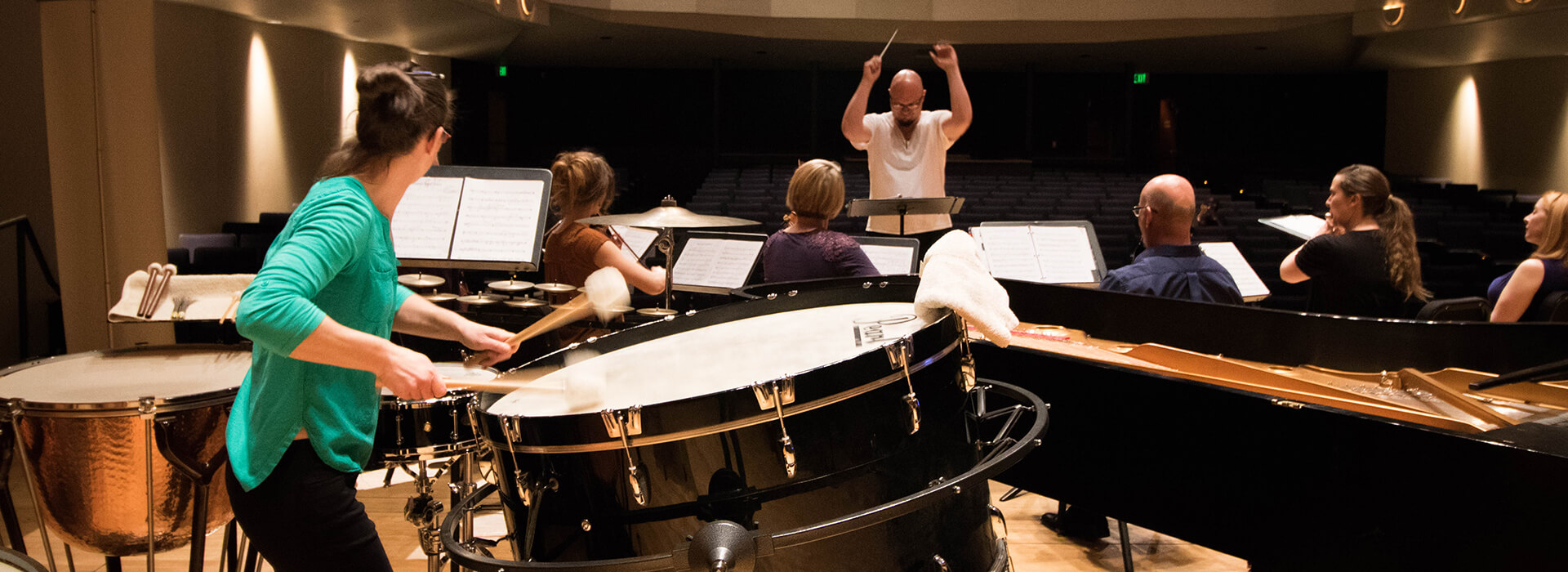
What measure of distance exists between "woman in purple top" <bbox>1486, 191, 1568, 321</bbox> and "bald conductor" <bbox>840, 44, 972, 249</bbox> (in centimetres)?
226

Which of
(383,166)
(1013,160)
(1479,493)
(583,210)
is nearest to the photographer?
(383,166)

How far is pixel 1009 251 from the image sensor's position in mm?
3869

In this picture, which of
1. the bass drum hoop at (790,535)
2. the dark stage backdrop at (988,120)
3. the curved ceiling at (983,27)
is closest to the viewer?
the bass drum hoop at (790,535)

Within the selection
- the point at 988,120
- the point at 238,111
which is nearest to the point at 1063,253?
the point at 238,111

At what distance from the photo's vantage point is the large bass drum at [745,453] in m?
1.34

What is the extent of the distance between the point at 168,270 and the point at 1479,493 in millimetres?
2864

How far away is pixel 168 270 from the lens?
94.0 inches

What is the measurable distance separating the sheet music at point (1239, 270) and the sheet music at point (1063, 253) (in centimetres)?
51

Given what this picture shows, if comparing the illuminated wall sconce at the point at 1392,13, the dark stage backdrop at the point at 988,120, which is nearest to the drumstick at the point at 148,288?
the illuminated wall sconce at the point at 1392,13

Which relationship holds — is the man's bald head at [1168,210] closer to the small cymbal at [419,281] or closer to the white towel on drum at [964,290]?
the white towel on drum at [964,290]

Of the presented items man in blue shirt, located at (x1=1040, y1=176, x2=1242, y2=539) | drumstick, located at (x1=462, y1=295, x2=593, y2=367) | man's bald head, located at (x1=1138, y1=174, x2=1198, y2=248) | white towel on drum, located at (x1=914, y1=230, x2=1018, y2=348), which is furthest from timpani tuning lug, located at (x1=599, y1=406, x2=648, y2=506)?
man's bald head, located at (x1=1138, y1=174, x2=1198, y2=248)

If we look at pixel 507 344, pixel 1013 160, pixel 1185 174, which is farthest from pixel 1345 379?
pixel 1185 174

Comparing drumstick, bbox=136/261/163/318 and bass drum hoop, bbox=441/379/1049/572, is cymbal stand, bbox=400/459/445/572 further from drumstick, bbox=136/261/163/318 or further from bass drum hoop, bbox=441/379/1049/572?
drumstick, bbox=136/261/163/318

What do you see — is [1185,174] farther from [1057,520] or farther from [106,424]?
[106,424]
